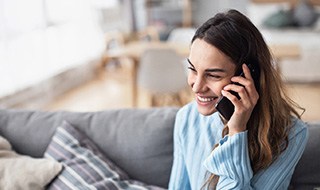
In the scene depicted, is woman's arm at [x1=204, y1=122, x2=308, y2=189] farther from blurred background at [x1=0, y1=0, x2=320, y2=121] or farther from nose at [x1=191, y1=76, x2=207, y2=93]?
blurred background at [x1=0, y1=0, x2=320, y2=121]

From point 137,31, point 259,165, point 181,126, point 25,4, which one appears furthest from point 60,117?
point 137,31

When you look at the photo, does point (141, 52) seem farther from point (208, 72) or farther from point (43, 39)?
point (208, 72)

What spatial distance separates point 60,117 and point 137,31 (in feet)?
17.5

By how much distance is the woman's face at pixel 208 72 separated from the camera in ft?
3.52

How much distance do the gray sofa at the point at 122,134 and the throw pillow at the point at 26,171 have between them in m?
0.15

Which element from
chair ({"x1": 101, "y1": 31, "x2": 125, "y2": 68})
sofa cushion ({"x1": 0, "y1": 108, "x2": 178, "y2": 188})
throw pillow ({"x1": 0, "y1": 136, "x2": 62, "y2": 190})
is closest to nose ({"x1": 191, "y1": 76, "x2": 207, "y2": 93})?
sofa cushion ({"x1": 0, "y1": 108, "x2": 178, "y2": 188})

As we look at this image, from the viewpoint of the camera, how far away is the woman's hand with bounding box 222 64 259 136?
1.05 meters

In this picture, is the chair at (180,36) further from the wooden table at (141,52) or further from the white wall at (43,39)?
the white wall at (43,39)

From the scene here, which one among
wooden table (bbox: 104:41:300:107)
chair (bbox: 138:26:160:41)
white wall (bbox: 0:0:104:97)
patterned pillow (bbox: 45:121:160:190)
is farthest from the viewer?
chair (bbox: 138:26:160:41)

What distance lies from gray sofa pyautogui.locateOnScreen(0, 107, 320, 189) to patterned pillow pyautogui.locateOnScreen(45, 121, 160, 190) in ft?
0.14

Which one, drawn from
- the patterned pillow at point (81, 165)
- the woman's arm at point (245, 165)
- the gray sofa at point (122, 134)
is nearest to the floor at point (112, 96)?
the gray sofa at point (122, 134)

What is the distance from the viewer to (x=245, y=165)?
1088mm

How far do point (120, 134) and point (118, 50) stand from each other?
2.27 meters

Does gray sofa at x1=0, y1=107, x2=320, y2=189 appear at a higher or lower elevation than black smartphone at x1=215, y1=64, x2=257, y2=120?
lower
